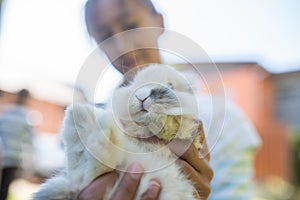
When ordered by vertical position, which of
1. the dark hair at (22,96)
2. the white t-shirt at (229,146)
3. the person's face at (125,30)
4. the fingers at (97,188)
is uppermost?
the person's face at (125,30)

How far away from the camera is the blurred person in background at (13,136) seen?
49 centimetres

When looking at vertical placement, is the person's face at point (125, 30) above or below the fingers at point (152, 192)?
above

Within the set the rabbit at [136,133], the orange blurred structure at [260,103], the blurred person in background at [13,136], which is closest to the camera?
the rabbit at [136,133]

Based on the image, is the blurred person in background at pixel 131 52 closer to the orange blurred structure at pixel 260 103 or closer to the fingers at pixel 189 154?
the fingers at pixel 189 154

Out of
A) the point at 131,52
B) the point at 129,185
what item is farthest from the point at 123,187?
the point at 131,52

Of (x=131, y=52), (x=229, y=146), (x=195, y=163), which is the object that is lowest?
(x=229, y=146)

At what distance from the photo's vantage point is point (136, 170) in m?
0.37

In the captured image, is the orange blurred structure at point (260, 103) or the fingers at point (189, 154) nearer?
the fingers at point (189, 154)

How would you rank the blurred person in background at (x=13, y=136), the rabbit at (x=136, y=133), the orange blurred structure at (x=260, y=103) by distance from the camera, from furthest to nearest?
the orange blurred structure at (x=260, y=103)
the blurred person in background at (x=13, y=136)
the rabbit at (x=136, y=133)

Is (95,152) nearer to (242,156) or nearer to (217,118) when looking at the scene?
(217,118)

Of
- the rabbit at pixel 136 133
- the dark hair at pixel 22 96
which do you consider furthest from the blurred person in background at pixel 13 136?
the rabbit at pixel 136 133

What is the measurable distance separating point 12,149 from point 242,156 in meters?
0.39

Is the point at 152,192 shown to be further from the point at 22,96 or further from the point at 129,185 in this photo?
the point at 22,96

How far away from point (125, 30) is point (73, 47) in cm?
7
